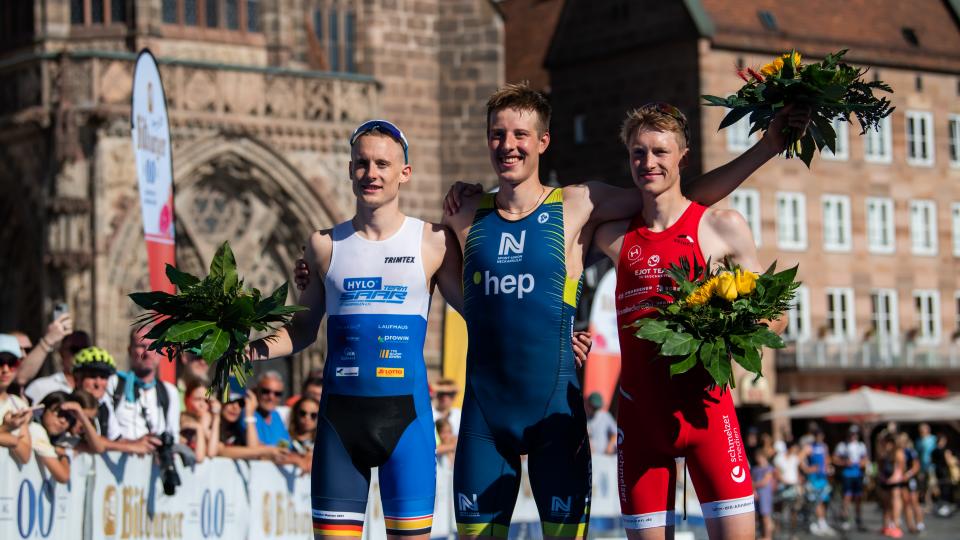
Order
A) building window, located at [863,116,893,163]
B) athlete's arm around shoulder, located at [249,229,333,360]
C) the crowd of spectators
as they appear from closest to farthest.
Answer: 1. athlete's arm around shoulder, located at [249,229,333,360]
2. the crowd of spectators
3. building window, located at [863,116,893,163]

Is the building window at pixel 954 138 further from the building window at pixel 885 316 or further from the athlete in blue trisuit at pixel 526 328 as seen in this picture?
the athlete in blue trisuit at pixel 526 328

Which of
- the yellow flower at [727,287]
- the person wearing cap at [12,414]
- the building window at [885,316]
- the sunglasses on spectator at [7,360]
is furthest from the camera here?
the building window at [885,316]

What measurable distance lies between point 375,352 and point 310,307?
1.45ft

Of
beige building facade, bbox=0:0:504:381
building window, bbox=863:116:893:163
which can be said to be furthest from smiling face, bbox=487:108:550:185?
building window, bbox=863:116:893:163

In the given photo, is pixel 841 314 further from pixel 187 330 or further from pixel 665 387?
pixel 187 330

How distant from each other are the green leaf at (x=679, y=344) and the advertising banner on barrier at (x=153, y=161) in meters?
7.36

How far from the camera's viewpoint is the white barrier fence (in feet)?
34.4

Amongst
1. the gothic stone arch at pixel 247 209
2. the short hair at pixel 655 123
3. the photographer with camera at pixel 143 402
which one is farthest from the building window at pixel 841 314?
the short hair at pixel 655 123

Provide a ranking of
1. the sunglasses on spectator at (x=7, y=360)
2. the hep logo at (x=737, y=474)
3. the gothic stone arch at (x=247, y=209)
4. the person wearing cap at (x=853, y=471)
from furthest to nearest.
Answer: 1. the person wearing cap at (x=853, y=471)
2. the gothic stone arch at (x=247, y=209)
3. the sunglasses on spectator at (x=7, y=360)
4. the hep logo at (x=737, y=474)

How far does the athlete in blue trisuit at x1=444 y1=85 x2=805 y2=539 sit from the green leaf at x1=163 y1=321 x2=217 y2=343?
1.07 meters

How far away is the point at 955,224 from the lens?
4966cm

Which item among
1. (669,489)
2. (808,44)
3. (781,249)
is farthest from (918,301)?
(669,489)

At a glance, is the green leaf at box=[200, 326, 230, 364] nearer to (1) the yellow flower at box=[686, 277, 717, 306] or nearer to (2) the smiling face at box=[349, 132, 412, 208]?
(2) the smiling face at box=[349, 132, 412, 208]

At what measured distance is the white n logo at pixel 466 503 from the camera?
7.32 metres
